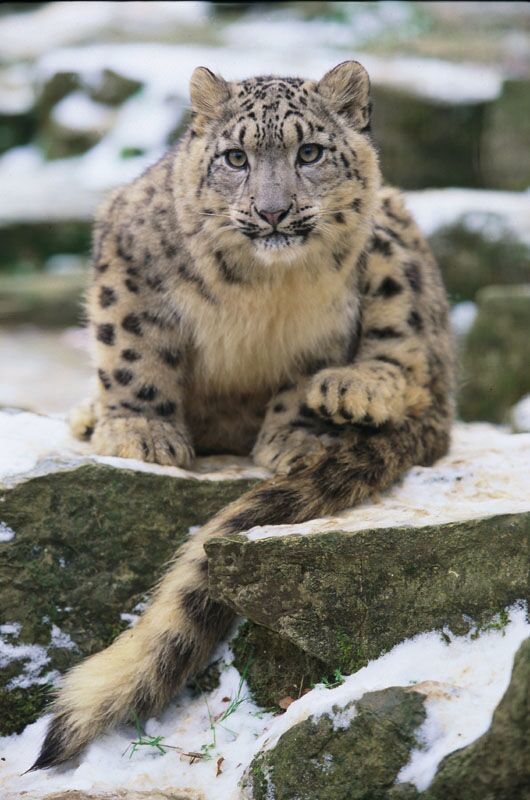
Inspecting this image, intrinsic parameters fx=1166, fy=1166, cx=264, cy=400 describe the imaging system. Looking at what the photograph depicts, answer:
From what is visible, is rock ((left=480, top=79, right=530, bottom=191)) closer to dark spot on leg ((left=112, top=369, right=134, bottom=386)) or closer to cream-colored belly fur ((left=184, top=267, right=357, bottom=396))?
cream-colored belly fur ((left=184, top=267, right=357, bottom=396))

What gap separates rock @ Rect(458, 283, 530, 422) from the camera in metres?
7.93

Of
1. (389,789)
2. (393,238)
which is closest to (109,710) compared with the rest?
(389,789)

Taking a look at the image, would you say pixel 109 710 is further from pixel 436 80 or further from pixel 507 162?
pixel 436 80

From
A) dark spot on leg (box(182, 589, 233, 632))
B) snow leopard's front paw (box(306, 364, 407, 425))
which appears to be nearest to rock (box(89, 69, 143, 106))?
snow leopard's front paw (box(306, 364, 407, 425))

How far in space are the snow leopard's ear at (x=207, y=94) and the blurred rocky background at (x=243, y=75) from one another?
3.57 m

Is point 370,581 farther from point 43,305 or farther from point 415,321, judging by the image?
point 43,305

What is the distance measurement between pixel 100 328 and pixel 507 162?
7.60 m

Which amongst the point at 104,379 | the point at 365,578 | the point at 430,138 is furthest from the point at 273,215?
the point at 430,138

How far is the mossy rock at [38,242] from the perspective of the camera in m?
11.9

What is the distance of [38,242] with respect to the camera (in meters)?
12.1

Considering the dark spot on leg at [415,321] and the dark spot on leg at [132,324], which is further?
the dark spot on leg at [415,321]

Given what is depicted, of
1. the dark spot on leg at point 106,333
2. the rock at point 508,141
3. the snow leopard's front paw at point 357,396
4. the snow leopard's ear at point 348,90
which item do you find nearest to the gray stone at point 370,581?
the snow leopard's front paw at point 357,396

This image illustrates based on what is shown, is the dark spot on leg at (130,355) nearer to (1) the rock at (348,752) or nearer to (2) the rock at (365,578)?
(2) the rock at (365,578)

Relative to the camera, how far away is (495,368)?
26.3 feet
